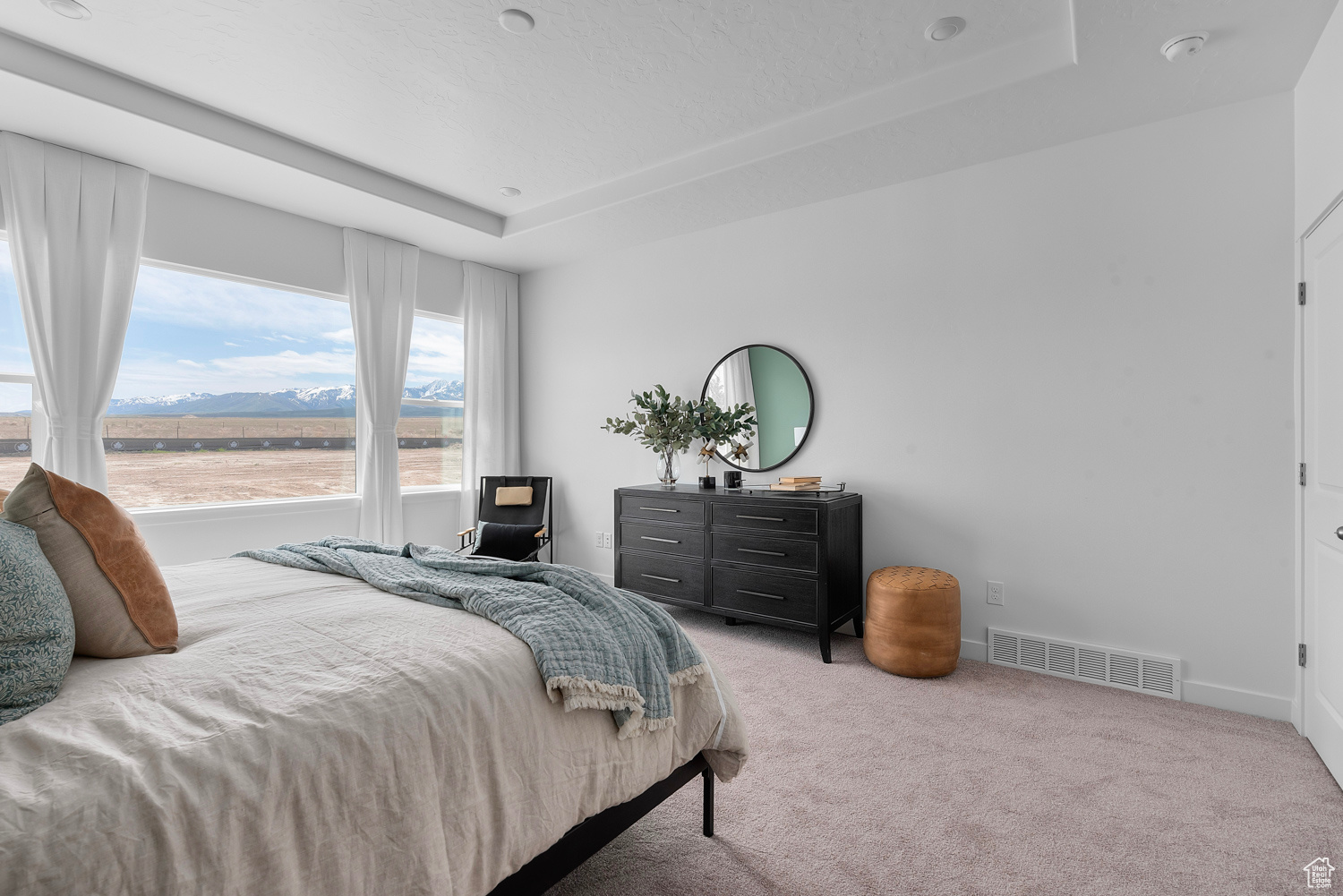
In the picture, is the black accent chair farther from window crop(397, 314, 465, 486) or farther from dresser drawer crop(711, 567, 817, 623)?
dresser drawer crop(711, 567, 817, 623)

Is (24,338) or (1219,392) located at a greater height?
(24,338)

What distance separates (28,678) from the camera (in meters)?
1.09

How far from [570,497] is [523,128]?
2.75 metres

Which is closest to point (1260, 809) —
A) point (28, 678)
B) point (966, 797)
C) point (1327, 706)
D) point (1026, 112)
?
point (1327, 706)

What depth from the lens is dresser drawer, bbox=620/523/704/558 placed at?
12.3ft

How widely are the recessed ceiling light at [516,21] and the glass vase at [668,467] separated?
7.98 ft

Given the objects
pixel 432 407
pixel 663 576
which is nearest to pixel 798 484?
pixel 663 576

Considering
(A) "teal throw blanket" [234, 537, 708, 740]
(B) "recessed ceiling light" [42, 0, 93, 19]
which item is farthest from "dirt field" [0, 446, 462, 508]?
(A) "teal throw blanket" [234, 537, 708, 740]

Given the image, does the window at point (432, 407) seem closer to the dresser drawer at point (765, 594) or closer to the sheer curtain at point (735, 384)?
the sheer curtain at point (735, 384)

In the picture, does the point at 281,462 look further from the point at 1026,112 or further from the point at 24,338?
the point at 1026,112

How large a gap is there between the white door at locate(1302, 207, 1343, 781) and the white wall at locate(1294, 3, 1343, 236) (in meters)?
0.10

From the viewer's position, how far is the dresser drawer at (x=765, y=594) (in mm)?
3354

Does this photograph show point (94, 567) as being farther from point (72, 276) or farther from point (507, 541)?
point (507, 541)

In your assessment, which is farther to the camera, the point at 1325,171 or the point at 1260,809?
the point at 1325,171
